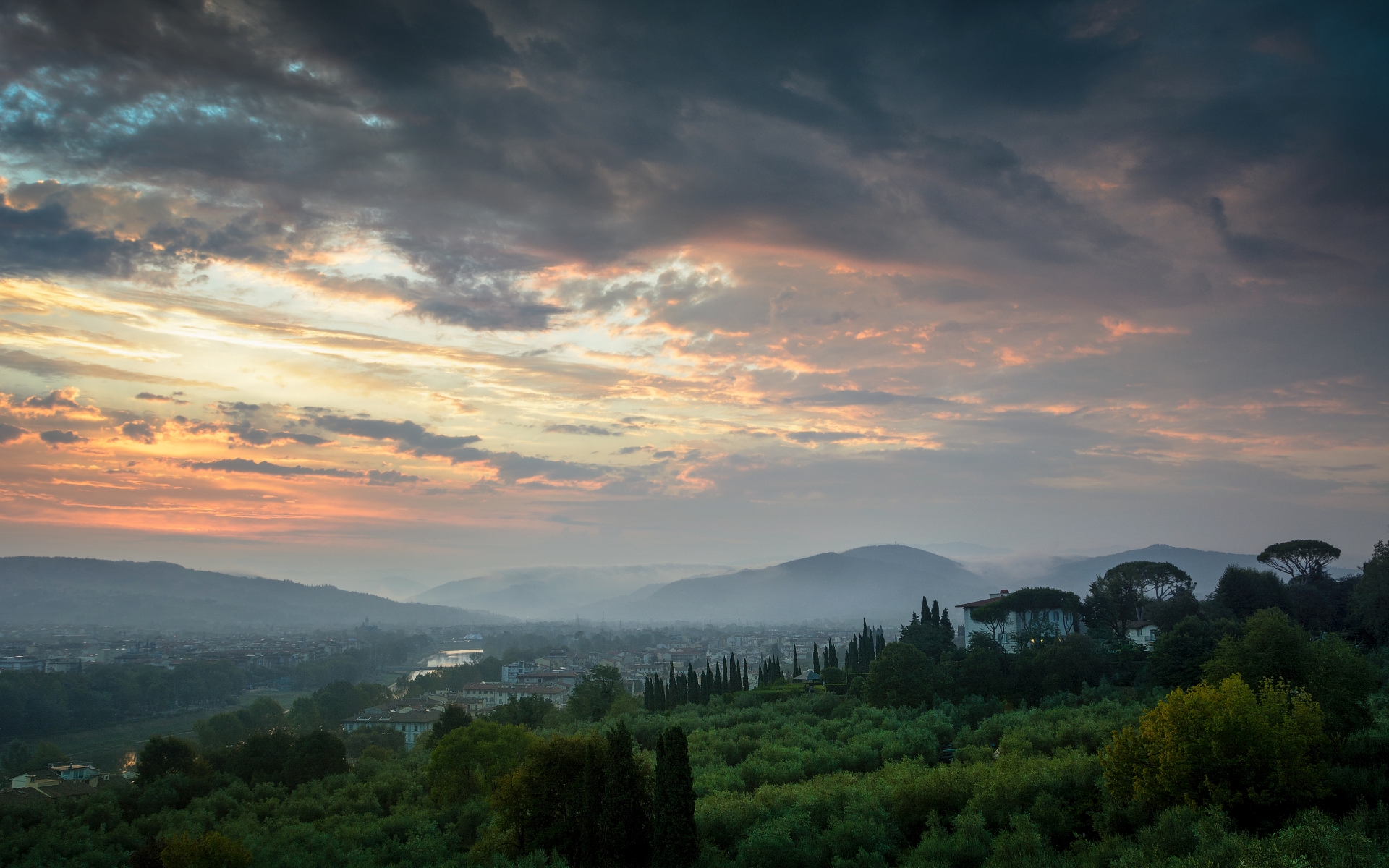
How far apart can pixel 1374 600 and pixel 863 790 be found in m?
39.3

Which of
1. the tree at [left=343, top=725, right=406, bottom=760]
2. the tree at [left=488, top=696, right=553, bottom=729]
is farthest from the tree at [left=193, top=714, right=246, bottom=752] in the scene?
the tree at [left=488, top=696, right=553, bottom=729]

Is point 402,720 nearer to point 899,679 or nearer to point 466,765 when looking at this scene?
point 466,765

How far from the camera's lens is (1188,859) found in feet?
54.9

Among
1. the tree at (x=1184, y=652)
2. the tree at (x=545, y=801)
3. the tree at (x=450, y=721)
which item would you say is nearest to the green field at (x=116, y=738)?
the tree at (x=450, y=721)

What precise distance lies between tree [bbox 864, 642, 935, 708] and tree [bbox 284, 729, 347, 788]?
29367 millimetres

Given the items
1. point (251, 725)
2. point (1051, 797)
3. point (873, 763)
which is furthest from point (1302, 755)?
point (251, 725)

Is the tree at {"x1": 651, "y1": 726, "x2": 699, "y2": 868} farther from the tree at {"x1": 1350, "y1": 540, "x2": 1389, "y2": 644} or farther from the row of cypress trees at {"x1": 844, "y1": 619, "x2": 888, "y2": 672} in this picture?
the tree at {"x1": 1350, "y1": 540, "x2": 1389, "y2": 644}

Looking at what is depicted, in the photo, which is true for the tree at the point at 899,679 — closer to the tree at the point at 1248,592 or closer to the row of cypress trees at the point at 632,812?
the tree at the point at 1248,592

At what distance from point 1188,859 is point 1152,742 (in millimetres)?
5600

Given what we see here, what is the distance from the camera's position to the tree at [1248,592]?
174ft

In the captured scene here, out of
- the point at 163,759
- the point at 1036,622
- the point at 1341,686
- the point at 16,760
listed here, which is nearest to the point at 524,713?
the point at 163,759

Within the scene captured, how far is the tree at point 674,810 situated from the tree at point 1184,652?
28.1 m

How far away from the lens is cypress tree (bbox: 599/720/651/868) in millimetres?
24141

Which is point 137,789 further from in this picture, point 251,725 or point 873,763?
point 251,725
